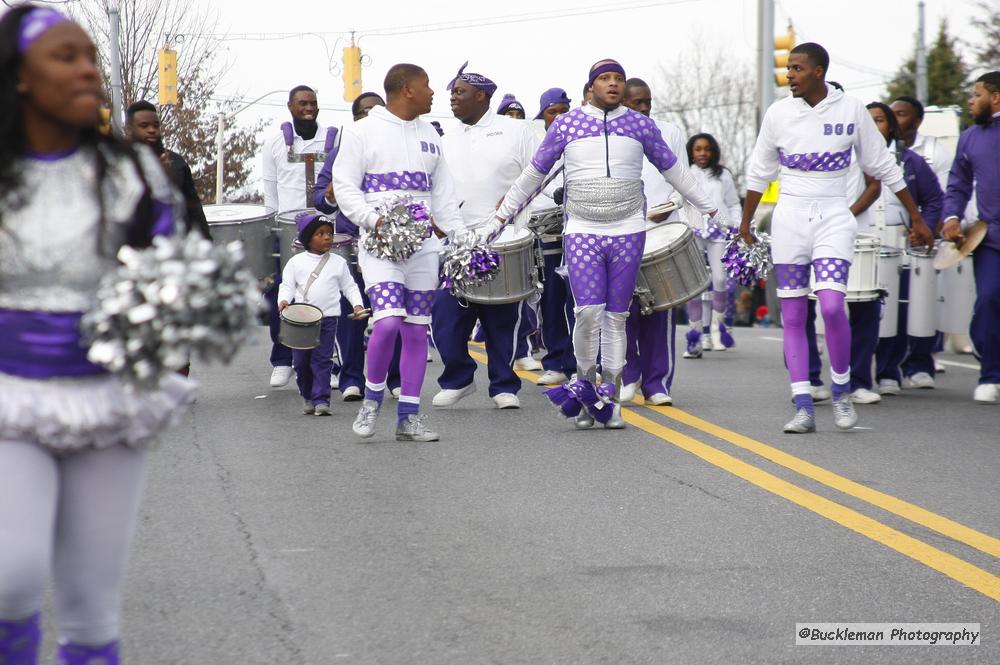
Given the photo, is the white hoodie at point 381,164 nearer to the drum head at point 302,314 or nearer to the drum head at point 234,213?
the drum head at point 302,314

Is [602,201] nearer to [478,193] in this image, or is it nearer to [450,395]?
[478,193]

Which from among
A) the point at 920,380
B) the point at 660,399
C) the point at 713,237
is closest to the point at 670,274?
the point at 660,399

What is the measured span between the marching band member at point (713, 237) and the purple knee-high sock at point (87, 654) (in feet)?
38.8

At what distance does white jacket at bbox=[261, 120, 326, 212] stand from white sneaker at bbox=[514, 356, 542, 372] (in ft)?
8.60

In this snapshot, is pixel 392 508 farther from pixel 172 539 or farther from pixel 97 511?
pixel 97 511

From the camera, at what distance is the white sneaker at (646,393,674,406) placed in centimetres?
1120

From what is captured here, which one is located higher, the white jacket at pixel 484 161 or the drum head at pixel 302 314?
the white jacket at pixel 484 161

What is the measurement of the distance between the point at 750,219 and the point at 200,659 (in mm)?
6402

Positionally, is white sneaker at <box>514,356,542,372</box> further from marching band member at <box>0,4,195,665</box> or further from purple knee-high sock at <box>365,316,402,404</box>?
marching band member at <box>0,4,195,665</box>

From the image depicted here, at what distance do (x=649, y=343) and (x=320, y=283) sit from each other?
2347 mm

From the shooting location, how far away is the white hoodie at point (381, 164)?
29.1ft

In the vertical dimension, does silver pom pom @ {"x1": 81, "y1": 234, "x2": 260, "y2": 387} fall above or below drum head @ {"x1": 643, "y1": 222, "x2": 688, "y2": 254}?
above

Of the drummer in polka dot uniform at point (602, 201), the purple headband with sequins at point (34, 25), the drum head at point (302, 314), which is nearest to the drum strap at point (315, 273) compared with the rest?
the drum head at point (302, 314)

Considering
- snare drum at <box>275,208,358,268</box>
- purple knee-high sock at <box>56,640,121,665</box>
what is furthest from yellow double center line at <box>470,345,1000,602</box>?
purple knee-high sock at <box>56,640,121,665</box>
